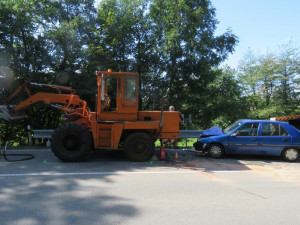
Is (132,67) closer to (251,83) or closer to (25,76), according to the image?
(25,76)

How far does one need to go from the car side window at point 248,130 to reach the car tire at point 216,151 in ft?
2.82

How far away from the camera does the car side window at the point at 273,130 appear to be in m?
8.41

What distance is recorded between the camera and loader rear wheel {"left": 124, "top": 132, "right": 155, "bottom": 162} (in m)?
7.57

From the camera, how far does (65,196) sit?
4285 mm

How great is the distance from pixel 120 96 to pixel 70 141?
7.38 ft

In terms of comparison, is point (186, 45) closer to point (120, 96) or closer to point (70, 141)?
point (120, 96)

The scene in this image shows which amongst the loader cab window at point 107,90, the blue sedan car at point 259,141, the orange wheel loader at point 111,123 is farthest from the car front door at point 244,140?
the loader cab window at point 107,90

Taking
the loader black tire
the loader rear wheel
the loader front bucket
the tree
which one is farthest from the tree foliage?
the loader rear wheel

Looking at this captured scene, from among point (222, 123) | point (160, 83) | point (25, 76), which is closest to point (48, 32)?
point (25, 76)

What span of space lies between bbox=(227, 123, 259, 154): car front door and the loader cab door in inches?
154

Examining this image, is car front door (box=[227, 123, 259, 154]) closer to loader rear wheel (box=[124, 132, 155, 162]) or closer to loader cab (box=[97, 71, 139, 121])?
loader rear wheel (box=[124, 132, 155, 162])

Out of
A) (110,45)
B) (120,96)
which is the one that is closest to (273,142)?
(120,96)

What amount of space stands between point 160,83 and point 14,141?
9.35 meters

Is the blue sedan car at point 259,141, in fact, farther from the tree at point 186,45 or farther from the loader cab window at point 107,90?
the tree at point 186,45
